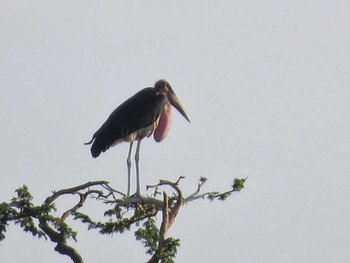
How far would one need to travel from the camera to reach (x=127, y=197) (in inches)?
842

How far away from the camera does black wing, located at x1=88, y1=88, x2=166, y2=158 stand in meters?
23.9

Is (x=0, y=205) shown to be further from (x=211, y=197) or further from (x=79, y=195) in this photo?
(x=211, y=197)

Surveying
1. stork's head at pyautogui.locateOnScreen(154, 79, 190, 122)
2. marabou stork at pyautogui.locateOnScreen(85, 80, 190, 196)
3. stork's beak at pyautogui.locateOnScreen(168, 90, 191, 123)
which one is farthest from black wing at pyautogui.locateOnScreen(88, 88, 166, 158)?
stork's beak at pyautogui.locateOnScreen(168, 90, 191, 123)

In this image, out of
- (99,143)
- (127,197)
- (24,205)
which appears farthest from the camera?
(99,143)

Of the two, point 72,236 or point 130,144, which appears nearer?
point 72,236

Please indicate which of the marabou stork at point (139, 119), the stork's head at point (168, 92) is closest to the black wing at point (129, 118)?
the marabou stork at point (139, 119)

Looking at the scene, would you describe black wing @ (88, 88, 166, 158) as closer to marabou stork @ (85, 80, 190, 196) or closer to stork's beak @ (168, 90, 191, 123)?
marabou stork @ (85, 80, 190, 196)

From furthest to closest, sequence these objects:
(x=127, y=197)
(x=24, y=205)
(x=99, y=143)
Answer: (x=99, y=143) < (x=127, y=197) < (x=24, y=205)

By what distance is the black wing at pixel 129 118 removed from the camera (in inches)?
941

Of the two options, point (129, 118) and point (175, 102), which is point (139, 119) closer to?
point (129, 118)

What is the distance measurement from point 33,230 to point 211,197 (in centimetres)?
228

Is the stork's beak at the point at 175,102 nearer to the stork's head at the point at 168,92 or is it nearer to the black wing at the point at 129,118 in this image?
the stork's head at the point at 168,92

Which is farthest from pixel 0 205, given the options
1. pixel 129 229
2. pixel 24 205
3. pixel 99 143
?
pixel 99 143

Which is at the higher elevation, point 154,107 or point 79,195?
point 154,107
